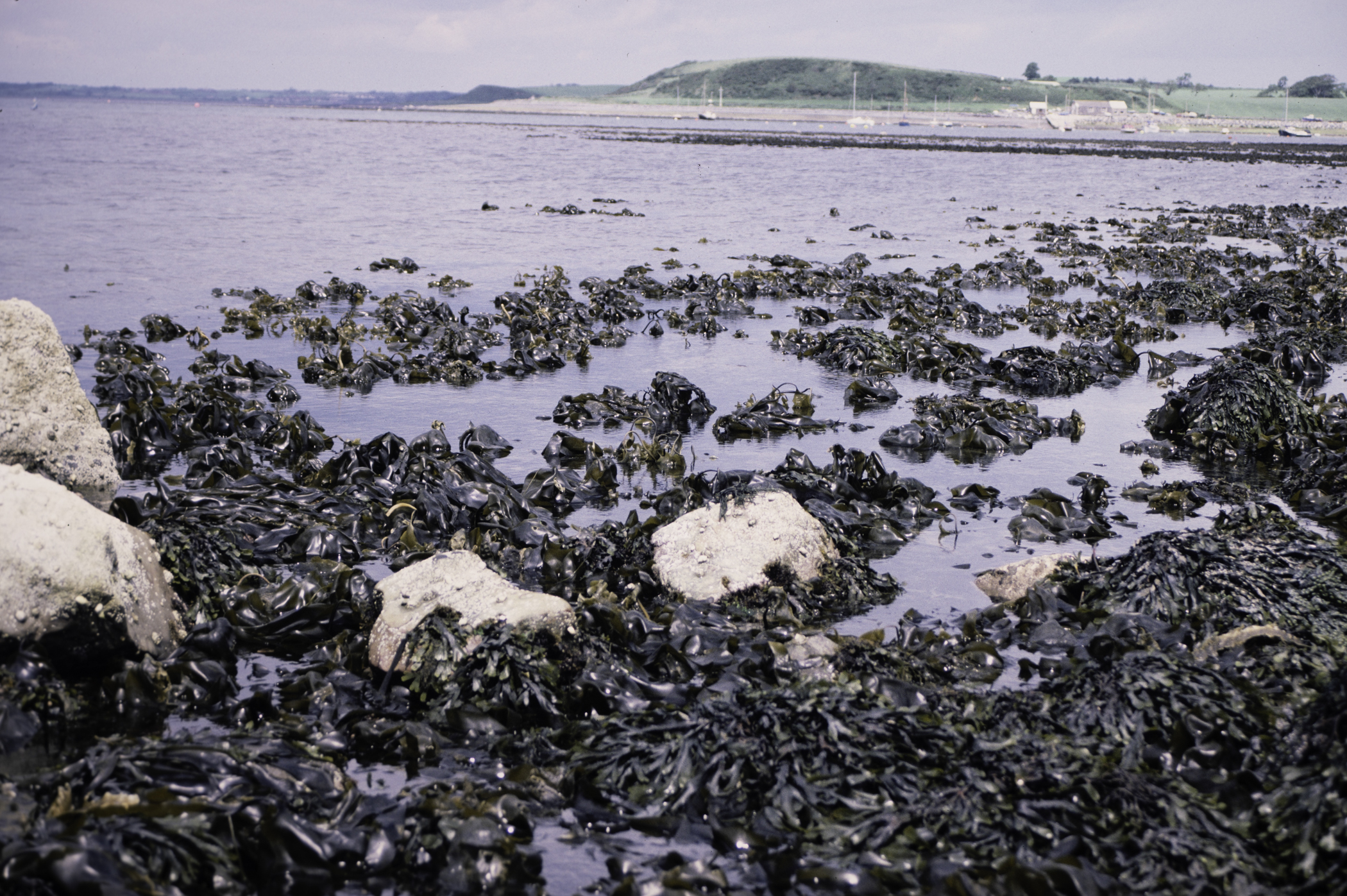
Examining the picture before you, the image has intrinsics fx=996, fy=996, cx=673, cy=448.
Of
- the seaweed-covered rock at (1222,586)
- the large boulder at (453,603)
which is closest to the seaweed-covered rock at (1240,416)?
the seaweed-covered rock at (1222,586)

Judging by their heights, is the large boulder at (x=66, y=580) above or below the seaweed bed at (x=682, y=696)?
above

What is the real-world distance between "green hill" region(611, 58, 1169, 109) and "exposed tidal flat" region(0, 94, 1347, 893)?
151890mm

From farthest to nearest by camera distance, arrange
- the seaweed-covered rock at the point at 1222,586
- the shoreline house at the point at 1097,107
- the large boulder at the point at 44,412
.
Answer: the shoreline house at the point at 1097,107 < the large boulder at the point at 44,412 < the seaweed-covered rock at the point at 1222,586

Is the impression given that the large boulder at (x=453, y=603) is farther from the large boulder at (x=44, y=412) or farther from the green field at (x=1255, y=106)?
the green field at (x=1255, y=106)

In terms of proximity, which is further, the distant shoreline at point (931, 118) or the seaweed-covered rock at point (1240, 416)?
the distant shoreline at point (931, 118)

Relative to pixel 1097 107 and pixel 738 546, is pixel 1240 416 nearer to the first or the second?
pixel 738 546

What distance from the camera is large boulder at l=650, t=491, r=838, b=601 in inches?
200

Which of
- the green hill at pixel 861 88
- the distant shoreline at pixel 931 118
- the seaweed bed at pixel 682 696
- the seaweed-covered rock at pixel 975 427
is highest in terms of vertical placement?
the green hill at pixel 861 88

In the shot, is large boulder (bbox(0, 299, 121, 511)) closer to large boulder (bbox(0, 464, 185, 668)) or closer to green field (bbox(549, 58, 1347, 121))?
large boulder (bbox(0, 464, 185, 668))

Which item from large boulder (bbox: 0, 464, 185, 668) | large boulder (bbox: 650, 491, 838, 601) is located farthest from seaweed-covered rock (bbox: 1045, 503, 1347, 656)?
large boulder (bbox: 0, 464, 185, 668)

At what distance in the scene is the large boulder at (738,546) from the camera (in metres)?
5.07

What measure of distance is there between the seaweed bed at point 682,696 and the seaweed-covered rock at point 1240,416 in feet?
0.08

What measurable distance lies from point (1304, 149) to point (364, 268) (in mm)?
77505

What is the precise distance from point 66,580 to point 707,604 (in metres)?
2.79
